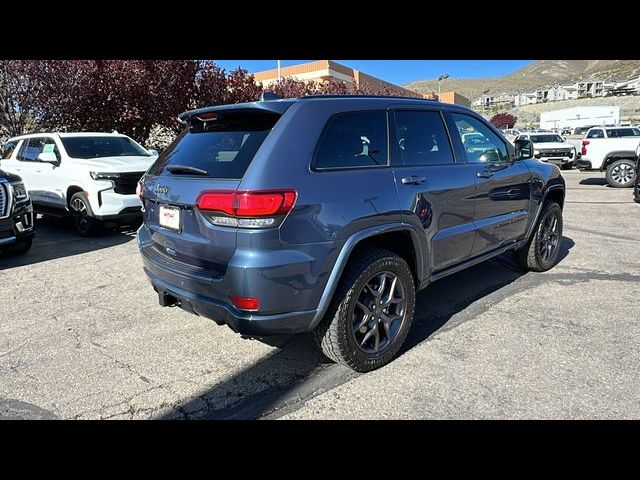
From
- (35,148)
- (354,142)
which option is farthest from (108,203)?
(354,142)

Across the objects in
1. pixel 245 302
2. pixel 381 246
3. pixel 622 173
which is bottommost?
pixel 245 302

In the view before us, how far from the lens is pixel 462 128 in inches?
157

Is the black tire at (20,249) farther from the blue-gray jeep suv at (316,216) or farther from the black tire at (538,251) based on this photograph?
the black tire at (538,251)

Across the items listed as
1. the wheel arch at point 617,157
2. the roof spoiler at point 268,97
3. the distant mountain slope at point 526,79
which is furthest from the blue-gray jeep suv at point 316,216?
the distant mountain slope at point 526,79

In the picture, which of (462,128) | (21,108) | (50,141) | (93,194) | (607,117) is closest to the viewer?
(462,128)

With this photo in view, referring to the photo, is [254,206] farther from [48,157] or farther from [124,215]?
[48,157]

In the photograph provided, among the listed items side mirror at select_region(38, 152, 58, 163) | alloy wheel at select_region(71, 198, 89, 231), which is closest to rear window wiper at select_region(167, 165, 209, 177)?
alloy wheel at select_region(71, 198, 89, 231)

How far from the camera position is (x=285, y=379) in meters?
3.04

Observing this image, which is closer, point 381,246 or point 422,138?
point 381,246

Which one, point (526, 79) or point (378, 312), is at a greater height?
point (526, 79)

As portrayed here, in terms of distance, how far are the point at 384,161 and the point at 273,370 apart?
167 cm

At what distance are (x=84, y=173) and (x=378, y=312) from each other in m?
6.11
